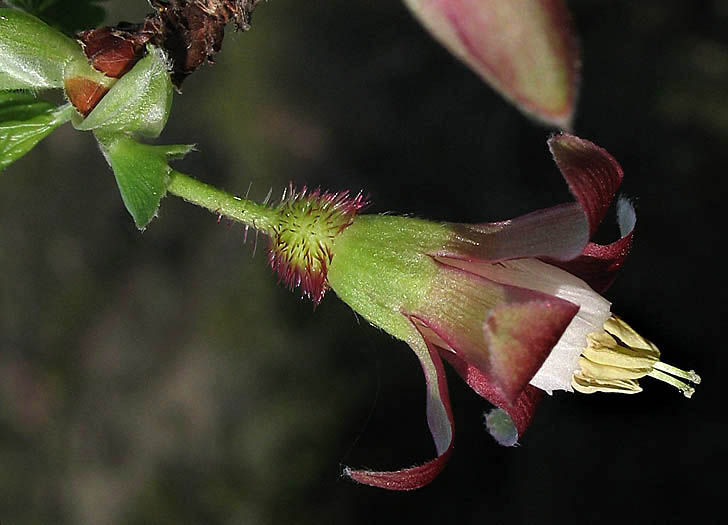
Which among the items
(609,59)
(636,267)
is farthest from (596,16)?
(636,267)

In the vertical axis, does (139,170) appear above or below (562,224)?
below

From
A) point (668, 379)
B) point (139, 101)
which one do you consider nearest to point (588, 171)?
point (668, 379)

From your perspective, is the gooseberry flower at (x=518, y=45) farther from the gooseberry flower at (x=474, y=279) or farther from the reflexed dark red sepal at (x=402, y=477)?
the reflexed dark red sepal at (x=402, y=477)

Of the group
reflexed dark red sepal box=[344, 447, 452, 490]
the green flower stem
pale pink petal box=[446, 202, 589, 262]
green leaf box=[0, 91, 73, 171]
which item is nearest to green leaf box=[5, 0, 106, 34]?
green leaf box=[0, 91, 73, 171]

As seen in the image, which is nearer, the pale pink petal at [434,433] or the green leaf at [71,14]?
the pale pink petal at [434,433]

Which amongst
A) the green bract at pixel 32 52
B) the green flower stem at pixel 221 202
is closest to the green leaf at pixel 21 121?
the green bract at pixel 32 52

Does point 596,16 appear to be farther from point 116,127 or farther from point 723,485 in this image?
point 116,127

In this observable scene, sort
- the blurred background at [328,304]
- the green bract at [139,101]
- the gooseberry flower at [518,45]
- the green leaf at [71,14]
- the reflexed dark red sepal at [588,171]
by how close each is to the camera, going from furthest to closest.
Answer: the blurred background at [328,304], the green leaf at [71,14], the green bract at [139,101], the reflexed dark red sepal at [588,171], the gooseberry flower at [518,45]

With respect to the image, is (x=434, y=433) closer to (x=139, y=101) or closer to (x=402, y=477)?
(x=402, y=477)

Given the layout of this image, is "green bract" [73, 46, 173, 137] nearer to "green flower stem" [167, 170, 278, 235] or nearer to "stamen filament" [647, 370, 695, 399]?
"green flower stem" [167, 170, 278, 235]
